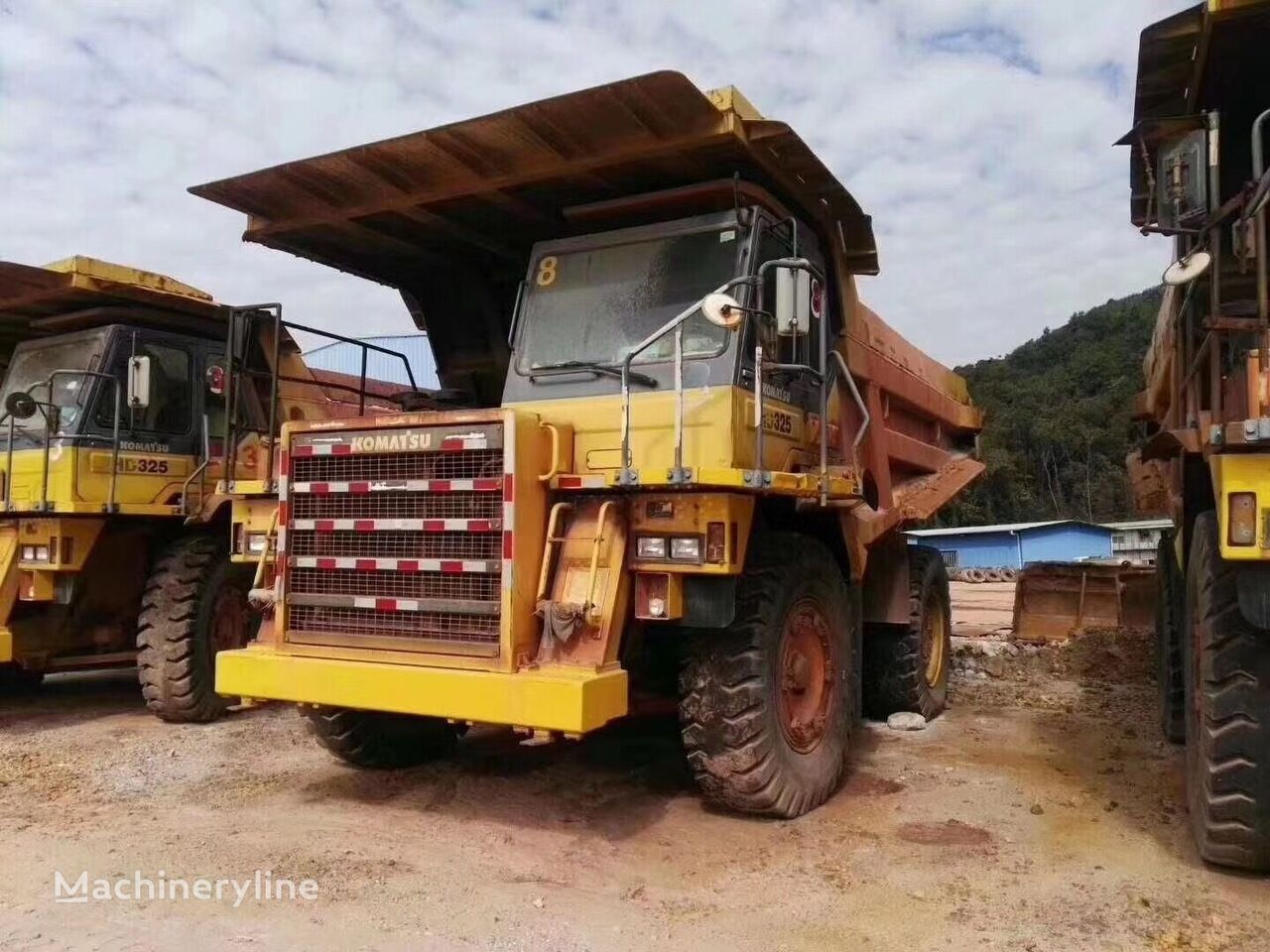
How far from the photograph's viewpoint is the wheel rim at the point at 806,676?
5.13 meters

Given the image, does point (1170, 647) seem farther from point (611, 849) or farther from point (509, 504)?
point (509, 504)

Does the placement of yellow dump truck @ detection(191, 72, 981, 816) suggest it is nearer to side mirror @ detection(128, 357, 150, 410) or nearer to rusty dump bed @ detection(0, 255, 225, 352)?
side mirror @ detection(128, 357, 150, 410)

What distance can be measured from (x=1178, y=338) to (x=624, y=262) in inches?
119

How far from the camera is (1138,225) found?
433 cm

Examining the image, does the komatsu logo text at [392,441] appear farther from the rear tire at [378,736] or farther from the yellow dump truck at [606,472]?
the rear tire at [378,736]

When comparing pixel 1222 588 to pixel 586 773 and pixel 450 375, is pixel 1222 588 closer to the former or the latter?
pixel 586 773

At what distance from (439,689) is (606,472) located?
48.6 inches

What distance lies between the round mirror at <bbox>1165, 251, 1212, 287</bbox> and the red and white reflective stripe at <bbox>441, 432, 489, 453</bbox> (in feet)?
9.38

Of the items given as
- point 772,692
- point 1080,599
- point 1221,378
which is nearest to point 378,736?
point 772,692

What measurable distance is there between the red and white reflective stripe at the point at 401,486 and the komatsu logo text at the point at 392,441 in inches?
6.1

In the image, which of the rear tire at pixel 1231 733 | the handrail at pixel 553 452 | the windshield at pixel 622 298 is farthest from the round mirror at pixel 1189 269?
the handrail at pixel 553 452

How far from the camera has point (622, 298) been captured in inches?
218

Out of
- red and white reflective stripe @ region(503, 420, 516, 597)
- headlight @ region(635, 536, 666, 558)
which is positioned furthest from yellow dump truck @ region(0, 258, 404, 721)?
headlight @ region(635, 536, 666, 558)

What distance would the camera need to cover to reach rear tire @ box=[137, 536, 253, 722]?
7.40 meters
